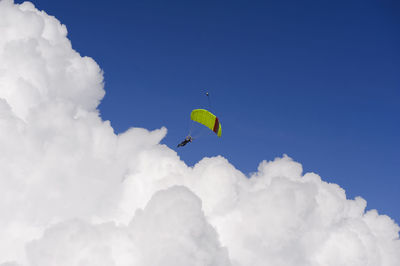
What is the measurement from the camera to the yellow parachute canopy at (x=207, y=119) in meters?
84.8

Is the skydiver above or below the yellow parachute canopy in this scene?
below

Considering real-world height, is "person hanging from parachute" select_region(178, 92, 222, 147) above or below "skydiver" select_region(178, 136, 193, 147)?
above

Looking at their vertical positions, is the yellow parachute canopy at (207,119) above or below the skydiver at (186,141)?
above

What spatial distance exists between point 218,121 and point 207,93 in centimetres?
1531

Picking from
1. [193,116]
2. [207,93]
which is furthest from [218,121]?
[207,93]

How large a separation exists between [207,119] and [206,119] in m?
0.29

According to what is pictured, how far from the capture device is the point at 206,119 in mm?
86625

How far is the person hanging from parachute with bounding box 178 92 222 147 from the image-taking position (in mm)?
84375

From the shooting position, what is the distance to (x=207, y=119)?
86500mm

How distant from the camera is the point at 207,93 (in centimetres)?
Result: 7156

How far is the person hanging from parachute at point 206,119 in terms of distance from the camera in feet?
277

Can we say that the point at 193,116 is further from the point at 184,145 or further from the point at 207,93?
the point at 207,93

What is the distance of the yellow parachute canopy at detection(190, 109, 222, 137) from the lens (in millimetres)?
84812

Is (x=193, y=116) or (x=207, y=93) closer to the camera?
(x=207, y=93)
